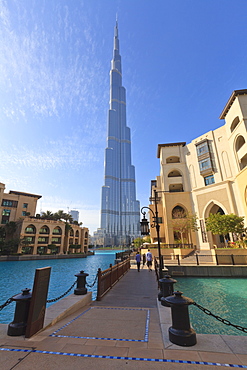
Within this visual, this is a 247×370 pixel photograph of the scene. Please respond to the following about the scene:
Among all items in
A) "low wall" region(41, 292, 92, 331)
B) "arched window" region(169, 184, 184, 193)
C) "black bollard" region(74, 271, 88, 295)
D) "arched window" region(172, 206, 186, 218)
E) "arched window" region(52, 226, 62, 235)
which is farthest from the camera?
"arched window" region(52, 226, 62, 235)

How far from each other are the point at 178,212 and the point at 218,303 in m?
24.8

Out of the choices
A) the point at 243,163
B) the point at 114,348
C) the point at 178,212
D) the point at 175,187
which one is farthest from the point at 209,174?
the point at 114,348

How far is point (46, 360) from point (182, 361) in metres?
2.21

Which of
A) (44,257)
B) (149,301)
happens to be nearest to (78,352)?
(149,301)

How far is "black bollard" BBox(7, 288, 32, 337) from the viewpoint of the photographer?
3.83m

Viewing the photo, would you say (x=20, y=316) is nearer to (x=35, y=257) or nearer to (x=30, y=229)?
(x=35, y=257)

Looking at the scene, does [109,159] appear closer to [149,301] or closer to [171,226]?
[171,226]

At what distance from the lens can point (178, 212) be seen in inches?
1298

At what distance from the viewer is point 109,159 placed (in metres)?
191

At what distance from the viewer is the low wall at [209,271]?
15.3 m

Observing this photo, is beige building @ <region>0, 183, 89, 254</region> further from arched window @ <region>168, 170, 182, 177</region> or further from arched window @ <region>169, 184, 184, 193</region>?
arched window @ <region>168, 170, 182, 177</region>

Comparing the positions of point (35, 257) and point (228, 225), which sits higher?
point (228, 225)

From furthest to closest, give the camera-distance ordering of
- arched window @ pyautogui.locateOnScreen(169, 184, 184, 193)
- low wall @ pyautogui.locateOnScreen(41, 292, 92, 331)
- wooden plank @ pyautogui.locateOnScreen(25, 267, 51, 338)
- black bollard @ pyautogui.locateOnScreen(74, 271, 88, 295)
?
arched window @ pyautogui.locateOnScreen(169, 184, 184, 193) < black bollard @ pyautogui.locateOnScreen(74, 271, 88, 295) < low wall @ pyautogui.locateOnScreen(41, 292, 92, 331) < wooden plank @ pyautogui.locateOnScreen(25, 267, 51, 338)

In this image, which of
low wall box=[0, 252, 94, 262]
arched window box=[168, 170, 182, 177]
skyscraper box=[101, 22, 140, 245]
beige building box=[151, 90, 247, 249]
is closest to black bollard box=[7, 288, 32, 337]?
beige building box=[151, 90, 247, 249]
